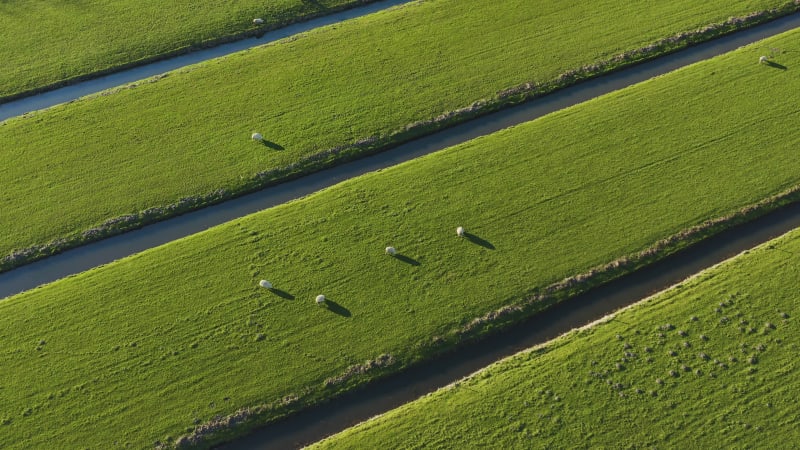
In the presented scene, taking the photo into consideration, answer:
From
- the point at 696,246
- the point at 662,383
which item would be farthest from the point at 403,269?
the point at 696,246

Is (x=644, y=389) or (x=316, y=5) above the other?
(x=316, y=5)

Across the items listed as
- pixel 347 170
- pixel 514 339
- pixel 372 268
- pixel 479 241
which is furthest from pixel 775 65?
pixel 372 268

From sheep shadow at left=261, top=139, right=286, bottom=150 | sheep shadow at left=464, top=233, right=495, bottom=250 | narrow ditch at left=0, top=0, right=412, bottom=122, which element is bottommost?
sheep shadow at left=464, top=233, right=495, bottom=250

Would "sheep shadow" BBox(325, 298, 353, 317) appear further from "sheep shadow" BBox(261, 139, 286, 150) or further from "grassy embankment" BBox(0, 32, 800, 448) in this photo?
"sheep shadow" BBox(261, 139, 286, 150)

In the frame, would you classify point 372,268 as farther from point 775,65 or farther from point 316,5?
point 775,65

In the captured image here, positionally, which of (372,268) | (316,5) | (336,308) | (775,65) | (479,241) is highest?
(316,5)

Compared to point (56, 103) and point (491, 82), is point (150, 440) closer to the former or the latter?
point (56, 103)

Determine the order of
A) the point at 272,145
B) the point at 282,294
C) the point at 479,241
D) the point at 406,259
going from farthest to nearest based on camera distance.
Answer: the point at 272,145, the point at 479,241, the point at 406,259, the point at 282,294

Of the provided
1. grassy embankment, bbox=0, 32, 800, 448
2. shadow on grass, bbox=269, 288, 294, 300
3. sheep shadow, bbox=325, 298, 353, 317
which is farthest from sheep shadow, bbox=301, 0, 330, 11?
sheep shadow, bbox=325, 298, 353, 317
